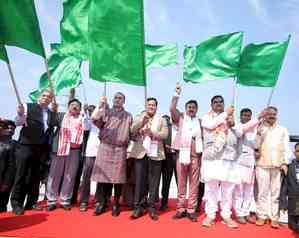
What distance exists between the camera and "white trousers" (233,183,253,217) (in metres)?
5.00

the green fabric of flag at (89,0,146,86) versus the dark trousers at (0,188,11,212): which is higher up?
the green fabric of flag at (89,0,146,86)

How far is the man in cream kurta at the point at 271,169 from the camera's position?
4926 millimetres

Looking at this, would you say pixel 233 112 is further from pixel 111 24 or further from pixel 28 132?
pixel 28 132

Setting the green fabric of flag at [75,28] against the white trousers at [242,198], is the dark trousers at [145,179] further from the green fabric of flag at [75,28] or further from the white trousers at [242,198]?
the green fabric of flag at [75,28]

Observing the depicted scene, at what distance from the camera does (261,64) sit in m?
5.66

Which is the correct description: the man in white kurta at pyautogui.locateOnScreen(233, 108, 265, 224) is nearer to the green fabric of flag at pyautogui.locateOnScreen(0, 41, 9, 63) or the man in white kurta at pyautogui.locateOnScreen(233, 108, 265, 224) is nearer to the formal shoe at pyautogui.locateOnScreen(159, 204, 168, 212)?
the formal shoe at pyautogui.locateOnScreen(159, 204, 168, 212)

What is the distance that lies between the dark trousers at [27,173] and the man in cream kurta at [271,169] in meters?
3.63

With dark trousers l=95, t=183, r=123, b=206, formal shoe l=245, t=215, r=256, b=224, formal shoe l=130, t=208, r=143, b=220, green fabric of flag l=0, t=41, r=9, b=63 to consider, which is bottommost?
formal shoe l=245, t=215, r=256, b=224

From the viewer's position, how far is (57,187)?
5484 millimetres

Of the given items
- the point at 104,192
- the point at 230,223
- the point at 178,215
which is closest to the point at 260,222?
the point at 230,223

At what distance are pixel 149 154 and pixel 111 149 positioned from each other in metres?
0.63

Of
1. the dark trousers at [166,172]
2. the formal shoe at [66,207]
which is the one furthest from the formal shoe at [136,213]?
the formal shoe at [66,207]

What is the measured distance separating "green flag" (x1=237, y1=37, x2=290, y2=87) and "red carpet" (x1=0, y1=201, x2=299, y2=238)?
2468 mm

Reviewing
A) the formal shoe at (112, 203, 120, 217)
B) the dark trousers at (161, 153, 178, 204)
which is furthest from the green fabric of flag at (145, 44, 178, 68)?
the formal shoe at (112, 203, 120, 217)
